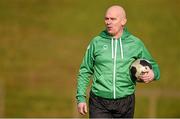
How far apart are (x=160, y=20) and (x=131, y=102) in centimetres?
1434

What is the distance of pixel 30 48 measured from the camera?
72.4 ft

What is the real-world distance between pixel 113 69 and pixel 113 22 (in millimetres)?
508

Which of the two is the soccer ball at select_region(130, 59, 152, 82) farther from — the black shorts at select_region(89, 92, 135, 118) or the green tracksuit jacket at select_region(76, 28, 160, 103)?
the black shorts at select_region(89, 92, 135, 118)

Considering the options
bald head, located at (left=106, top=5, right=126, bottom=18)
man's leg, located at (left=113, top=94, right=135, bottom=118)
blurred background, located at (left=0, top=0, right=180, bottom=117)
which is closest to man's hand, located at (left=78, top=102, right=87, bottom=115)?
man's leg, located at (left=113, top=94, right=135, bottom=118)

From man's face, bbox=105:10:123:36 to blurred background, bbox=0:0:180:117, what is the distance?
13.4m

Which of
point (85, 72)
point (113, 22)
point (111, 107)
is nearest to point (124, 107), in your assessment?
point (111, 107)

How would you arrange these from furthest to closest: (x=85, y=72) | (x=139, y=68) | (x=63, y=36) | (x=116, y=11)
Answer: (x=63, y=36) → (x=85, y=72) → (x=116, y=11) → (x=139, y=68)

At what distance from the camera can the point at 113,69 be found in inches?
309

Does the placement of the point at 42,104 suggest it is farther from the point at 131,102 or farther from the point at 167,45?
the point at 131,102

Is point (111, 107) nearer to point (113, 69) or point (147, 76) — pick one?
point (113, 69)

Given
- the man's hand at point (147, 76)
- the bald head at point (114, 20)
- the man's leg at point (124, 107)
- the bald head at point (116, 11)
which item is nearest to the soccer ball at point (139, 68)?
the man's hand at point (147, 76)

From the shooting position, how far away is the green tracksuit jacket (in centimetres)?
786

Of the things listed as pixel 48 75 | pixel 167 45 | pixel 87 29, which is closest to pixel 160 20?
pixel 167 45

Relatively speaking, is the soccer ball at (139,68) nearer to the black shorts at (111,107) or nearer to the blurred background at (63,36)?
the black shorts at (111,107)
